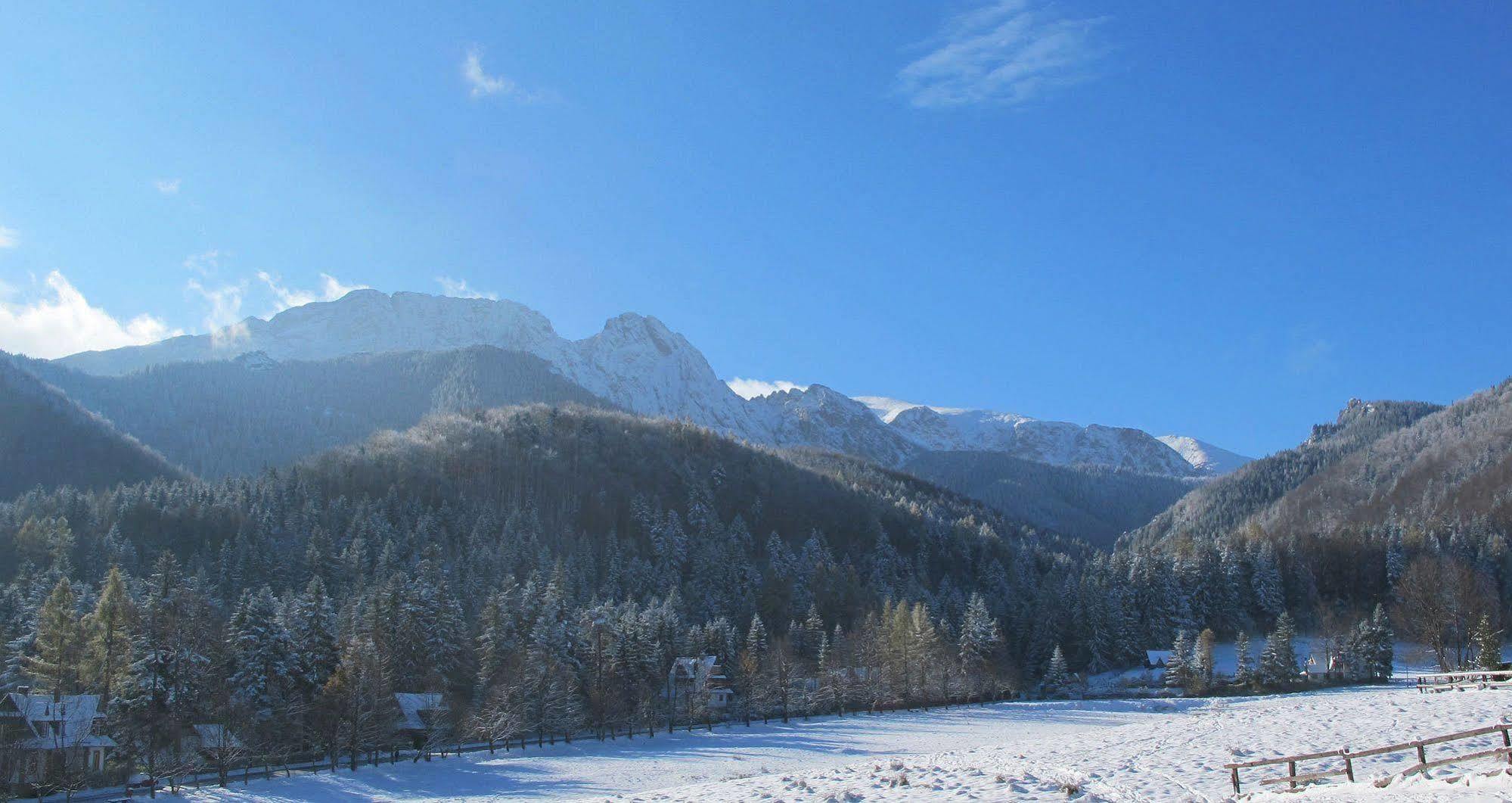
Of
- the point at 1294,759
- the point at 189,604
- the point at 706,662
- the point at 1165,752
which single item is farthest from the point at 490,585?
the point at 1294,759

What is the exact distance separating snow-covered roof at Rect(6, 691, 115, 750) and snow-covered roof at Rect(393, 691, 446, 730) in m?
15.9

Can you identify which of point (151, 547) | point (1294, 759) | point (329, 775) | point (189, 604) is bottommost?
point (329, 775)

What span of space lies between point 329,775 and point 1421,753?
4612 centimetres

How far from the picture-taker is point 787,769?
150 ft

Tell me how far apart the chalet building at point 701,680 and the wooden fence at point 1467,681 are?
157 feet

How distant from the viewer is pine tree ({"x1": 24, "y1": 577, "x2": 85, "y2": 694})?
59.9 meters

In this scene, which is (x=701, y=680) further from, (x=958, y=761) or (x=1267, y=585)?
(x=1267, y=585)

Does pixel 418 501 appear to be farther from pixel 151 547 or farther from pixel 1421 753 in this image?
pixel 1421 753

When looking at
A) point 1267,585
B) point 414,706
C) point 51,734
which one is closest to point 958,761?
point 414,706

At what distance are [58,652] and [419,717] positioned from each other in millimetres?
21871

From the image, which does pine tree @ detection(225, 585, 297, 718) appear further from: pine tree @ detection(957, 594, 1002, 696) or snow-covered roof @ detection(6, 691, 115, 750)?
pine tree @ detection(957, 594, 1002, 696)

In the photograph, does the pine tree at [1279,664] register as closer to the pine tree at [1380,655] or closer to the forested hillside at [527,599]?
the forested hillside at [527,599]

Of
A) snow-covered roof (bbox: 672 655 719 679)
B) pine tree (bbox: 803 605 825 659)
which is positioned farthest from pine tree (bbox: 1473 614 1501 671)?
snow-covered roof (bbox: 672 655 719 679)

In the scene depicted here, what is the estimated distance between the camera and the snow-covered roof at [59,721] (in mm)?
49125
